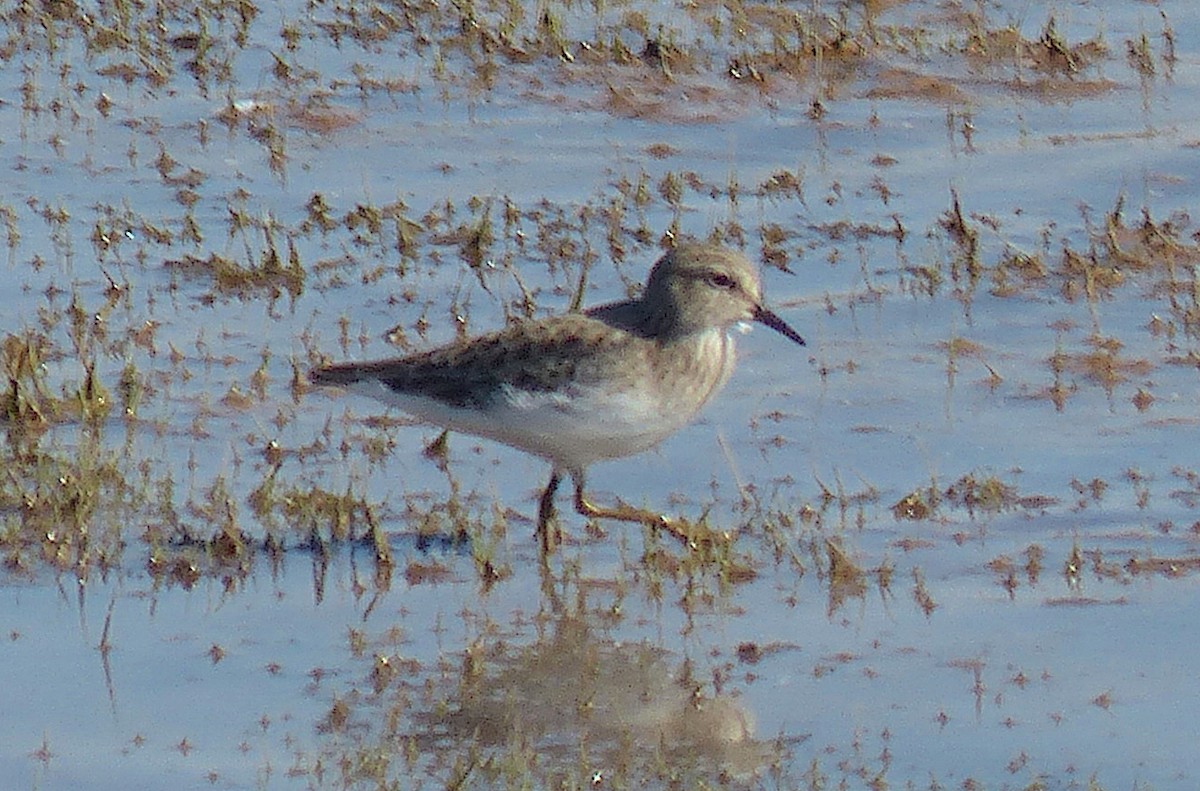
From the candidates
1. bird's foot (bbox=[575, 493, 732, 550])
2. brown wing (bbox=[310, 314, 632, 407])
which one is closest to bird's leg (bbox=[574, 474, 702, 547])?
bird's foot (bbox=[575, 493, 732, 550])

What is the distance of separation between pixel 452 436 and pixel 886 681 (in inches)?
106

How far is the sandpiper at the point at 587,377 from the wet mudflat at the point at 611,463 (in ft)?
1.12

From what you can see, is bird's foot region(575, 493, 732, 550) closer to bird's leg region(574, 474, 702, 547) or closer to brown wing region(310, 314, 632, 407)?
bird's leg region(574, 474, 702, 547)

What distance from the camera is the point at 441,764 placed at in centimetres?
677

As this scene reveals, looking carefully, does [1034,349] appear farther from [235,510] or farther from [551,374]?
[235,510]

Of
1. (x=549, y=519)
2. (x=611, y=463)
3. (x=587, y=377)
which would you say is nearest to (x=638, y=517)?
(x=549, y=519)

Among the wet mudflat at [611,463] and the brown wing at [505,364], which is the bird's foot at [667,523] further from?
the brown wing at [505,364]

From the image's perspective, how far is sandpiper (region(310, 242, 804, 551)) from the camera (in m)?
→ 8.36

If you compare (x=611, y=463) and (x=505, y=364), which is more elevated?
(x=505, y=364)

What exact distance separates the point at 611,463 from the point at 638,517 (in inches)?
43.9

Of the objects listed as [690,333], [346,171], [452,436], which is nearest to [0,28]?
[346,171]

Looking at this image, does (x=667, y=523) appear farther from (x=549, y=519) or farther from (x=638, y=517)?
(x=549, y=519)

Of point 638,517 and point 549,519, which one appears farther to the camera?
point 549,519

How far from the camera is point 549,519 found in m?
8.58
